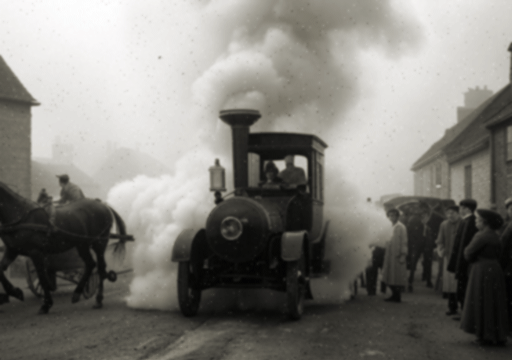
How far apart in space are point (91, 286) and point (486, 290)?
6846 millimetres

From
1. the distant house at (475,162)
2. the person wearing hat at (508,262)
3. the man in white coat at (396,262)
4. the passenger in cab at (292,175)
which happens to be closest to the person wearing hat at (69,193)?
the passenger in cab at (292,175)

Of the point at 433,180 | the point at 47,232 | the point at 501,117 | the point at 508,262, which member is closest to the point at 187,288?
the point at 47,232

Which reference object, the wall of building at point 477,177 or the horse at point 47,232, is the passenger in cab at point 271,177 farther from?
the wall of building at point 477,177

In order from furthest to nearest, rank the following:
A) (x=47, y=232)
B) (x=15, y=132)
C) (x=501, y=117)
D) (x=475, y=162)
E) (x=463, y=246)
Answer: (x=475, y=162), (x=15, y=132), (x=501, y=117), (x=47, y=232), (x=463, y=246)

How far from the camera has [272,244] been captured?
8141 mm

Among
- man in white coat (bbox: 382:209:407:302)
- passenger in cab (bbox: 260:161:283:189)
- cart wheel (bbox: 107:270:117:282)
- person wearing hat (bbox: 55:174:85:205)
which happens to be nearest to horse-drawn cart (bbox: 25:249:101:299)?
cart wheel (bbox: 107:270:117:282)

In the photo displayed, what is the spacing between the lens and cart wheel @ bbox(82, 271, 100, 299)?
34.0 feet

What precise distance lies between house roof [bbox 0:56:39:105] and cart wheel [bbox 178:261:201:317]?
20.2m

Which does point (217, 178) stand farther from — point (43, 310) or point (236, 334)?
point (43, 310)

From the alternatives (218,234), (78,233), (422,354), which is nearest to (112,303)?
(78,233)

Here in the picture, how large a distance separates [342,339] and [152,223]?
17.5 feet

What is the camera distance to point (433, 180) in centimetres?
4025

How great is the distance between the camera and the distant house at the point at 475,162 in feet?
75.3

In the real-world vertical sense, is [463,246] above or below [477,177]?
below
